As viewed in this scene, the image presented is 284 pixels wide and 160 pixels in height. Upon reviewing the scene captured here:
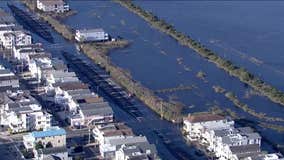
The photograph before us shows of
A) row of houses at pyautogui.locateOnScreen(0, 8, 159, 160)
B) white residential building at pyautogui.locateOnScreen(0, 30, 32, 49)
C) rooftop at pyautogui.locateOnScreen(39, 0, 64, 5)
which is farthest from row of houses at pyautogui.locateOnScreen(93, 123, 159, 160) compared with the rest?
rooftop at pyautogui.locateOnScreen(39, 0, 64, 5)

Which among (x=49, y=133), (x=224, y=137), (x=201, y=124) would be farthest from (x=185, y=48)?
(x=49, y=133)

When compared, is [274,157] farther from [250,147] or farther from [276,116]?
[276,116]

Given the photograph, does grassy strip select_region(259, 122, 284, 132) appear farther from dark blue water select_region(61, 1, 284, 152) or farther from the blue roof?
the blue roof

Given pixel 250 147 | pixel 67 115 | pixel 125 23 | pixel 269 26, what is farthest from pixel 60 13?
pixel 250 147

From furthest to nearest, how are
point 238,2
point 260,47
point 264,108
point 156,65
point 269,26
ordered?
point 238,2, point 269,26, point 260,47, point 156,65, point 264,108

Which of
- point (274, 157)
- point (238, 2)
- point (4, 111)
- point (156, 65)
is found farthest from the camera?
point (238, 2)

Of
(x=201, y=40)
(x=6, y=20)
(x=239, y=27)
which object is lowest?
(x=201, y=40)

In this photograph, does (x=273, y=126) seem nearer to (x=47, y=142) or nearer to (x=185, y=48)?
(x=47, y=142)

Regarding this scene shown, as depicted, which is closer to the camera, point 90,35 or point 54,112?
point 54,112
